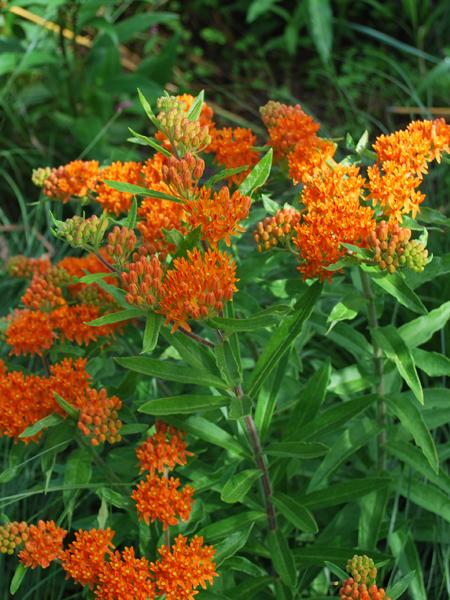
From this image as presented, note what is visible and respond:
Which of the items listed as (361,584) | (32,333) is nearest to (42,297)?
(32,333)

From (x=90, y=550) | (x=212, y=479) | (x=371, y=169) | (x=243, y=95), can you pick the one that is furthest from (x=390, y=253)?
(x=243, y=95)

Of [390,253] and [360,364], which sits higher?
[390,253]

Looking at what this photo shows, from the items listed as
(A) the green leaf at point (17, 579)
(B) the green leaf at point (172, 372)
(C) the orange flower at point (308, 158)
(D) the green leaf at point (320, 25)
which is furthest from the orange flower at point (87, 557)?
(D) the green leaf at point (320, 25)

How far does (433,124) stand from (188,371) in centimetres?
89

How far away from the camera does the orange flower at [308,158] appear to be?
2068mm

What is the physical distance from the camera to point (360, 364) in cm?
236

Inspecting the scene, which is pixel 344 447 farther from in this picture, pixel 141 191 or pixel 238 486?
pixel 141 191

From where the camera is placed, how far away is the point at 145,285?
1.75 m

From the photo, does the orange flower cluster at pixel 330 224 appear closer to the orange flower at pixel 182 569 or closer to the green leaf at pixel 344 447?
the green leaf at pixel 344 447

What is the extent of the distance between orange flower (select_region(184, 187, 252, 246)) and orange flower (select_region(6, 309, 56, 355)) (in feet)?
1.87

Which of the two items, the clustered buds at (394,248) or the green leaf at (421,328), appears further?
the green leaf at (421,328)

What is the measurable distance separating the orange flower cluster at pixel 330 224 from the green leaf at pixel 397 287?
82 millimetres

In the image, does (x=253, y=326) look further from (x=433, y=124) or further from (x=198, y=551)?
(x=433, y=124)

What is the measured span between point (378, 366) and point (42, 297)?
3.07 ft
